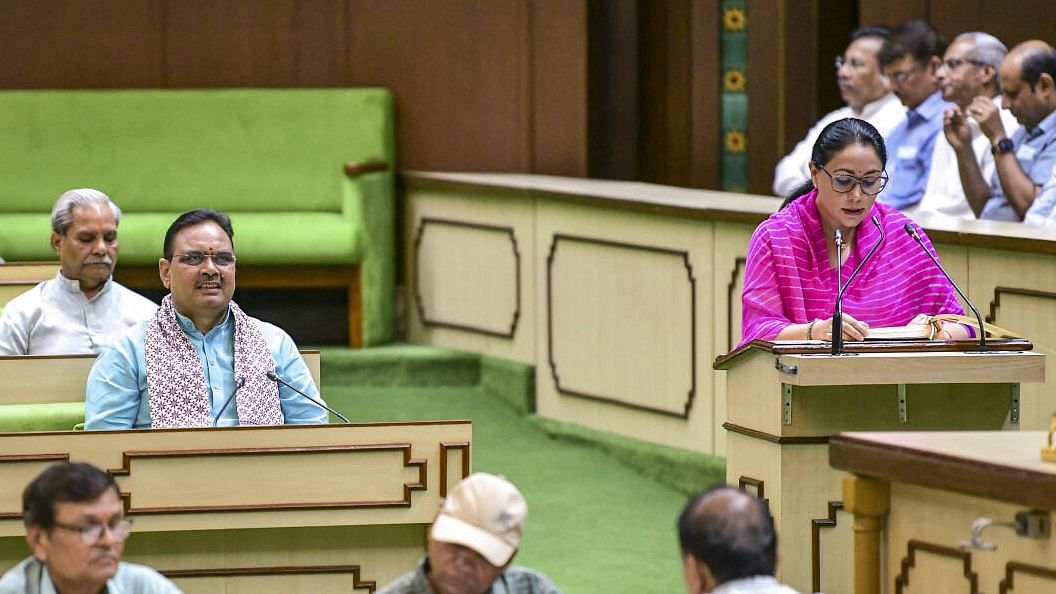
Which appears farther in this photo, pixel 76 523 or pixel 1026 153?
pixel 1026 153

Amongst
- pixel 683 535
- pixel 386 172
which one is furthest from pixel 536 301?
pixel 683 535

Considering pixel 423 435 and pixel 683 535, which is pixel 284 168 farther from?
pixel 683 535

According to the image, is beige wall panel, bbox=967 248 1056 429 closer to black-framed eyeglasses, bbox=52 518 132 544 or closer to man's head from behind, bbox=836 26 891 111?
man's head from behind, bbox=836 26 891 111

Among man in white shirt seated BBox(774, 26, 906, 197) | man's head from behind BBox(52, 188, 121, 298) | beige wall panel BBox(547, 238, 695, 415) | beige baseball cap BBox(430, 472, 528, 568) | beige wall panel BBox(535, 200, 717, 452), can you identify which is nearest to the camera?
beige baseball cap BBox(430, 472, 528, 568)

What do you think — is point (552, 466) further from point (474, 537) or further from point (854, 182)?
point (474, 537)

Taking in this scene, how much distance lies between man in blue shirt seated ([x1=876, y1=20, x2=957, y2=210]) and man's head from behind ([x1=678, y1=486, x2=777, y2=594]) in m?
4.04

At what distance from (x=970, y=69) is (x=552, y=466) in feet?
6.70

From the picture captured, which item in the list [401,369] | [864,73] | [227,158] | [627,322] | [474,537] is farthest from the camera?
[227,158]

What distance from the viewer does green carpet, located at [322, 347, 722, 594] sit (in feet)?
18.2

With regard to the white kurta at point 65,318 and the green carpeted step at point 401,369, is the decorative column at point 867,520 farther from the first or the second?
the green carpeted step at point 401,369

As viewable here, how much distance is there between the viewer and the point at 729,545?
8.96ft

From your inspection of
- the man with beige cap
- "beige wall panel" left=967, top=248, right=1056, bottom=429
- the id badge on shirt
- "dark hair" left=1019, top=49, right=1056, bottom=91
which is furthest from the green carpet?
the man with beige cap

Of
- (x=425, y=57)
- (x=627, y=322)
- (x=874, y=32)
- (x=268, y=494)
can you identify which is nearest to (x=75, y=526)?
(x=268, y=494)

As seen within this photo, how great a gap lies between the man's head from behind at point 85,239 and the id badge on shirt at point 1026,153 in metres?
2.85
